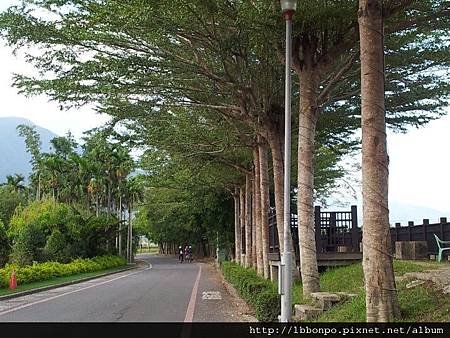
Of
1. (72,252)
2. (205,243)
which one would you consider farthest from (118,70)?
(205,243)

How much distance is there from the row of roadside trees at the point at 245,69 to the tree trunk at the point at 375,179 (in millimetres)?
26

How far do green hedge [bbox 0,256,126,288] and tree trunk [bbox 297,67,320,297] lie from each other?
529 inches

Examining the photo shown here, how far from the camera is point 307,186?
37.0 feet

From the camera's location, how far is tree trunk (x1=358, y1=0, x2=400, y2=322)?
6918mm

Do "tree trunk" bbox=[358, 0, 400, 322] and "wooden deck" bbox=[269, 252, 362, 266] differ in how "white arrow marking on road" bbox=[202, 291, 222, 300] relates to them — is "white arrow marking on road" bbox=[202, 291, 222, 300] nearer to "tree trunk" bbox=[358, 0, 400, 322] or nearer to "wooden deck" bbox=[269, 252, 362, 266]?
"wooden deck" bbox=[269, 252, 362, 266]

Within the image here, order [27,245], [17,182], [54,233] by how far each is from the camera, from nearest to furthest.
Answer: [27,245]
[54,233]
[17,182]

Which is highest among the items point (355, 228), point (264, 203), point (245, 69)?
point (245, 69)

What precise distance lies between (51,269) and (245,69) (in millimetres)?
17398

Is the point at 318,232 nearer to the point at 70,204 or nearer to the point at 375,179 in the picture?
the point at 375,179

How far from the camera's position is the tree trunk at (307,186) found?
1110 centimetres

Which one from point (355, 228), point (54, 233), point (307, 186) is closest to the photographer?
point (307, 186)

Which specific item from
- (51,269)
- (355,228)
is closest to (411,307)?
(355,228)

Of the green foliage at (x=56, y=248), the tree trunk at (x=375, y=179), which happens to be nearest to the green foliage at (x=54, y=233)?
the green foliage at (x=56, y=248)

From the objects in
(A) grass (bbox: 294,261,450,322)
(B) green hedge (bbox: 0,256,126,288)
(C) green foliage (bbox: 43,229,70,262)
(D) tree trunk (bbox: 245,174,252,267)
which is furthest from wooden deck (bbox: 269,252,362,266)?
(C) green foliage (bbox: 43,229,70,262)
